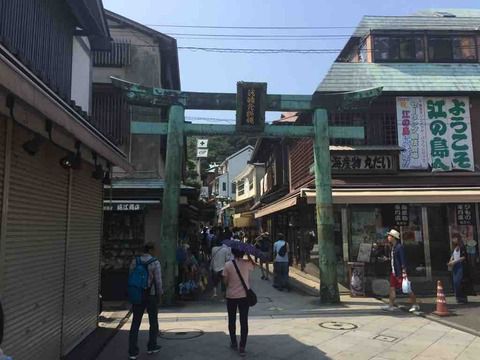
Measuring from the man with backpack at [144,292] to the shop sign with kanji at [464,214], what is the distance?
12289mm

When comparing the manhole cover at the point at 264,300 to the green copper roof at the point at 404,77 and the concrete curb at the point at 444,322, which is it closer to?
the concrete curb at the point at 444,322

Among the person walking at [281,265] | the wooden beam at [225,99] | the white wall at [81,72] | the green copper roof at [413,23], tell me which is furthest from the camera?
the green copper roof at [413,23]

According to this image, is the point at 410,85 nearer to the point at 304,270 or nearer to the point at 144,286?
the point at 304,270

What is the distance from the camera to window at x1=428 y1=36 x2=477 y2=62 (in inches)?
727

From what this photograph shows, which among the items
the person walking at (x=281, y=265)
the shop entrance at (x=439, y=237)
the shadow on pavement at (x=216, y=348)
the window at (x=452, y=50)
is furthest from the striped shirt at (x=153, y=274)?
the window at (x=452, y=50)

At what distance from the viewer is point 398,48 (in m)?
18.5

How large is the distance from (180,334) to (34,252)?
3.92 meters

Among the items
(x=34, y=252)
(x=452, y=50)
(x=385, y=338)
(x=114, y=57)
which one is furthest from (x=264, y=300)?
(x=452, y=50)

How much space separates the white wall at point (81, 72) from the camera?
1124cm

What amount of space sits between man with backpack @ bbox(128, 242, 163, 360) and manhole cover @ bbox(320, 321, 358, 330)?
3.68m

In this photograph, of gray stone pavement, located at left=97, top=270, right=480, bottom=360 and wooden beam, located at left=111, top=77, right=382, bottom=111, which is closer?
gray stone pavement, located at left=97, top=270, right=480, bottom=360

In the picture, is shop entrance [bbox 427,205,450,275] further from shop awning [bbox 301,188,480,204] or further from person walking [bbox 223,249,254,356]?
person walking [bbox 223,249,254,356]

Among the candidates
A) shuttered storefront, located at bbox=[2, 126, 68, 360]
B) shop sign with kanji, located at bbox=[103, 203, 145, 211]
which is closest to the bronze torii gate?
shop sign with kanji, located at bbox=[103, 203, 145, 211]

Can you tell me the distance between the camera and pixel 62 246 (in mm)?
6945
